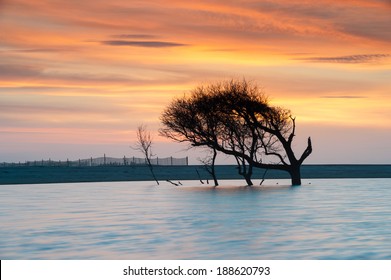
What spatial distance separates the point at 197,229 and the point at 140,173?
70079mm

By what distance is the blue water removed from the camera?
78.9ft

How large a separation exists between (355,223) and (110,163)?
78.2m

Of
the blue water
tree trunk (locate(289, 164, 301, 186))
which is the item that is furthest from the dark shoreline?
the blue water

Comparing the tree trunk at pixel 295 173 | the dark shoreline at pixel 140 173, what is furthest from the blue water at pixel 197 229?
the dark shoreline at pixel 140 173

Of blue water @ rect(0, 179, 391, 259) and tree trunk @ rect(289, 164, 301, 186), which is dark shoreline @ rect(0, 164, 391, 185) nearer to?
tree trunk @ rect(289, 164, 301, 186)

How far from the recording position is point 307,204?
1774 inches

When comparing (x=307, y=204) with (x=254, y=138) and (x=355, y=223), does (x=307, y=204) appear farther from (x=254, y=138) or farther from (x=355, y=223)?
(x=254, y=138)

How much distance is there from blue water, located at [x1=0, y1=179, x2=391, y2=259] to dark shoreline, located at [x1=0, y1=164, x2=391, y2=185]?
4101 cm

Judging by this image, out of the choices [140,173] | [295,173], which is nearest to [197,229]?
[295,173]

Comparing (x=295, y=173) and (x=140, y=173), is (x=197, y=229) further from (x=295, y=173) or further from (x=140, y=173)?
(x=140, y=173)

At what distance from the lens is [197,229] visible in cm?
3112

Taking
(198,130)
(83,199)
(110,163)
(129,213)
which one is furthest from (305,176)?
(129,213)

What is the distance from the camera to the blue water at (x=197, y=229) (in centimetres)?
2406
